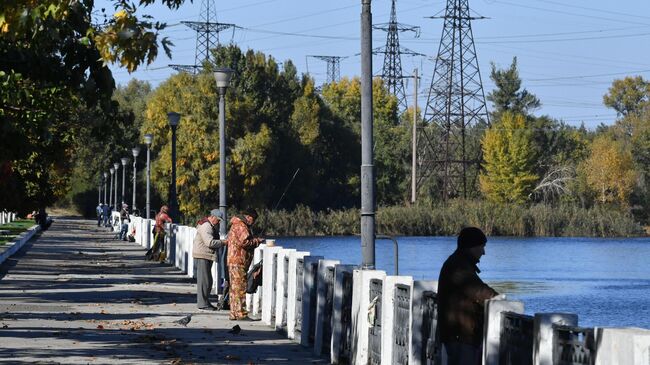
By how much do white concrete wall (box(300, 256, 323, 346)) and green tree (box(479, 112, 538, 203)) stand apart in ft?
309

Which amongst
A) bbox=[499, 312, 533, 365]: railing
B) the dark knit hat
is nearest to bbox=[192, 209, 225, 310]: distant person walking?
the dark knit hat

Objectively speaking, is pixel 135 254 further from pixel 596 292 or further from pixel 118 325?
pixel 118 325

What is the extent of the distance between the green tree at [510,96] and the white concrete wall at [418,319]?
125 metres

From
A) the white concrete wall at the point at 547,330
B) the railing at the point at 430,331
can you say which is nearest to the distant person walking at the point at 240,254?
the railing at the point at 430,331

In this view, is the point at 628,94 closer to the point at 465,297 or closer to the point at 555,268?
the point at 555,268

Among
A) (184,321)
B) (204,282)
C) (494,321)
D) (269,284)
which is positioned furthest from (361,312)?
(204,282)

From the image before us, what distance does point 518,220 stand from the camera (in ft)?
289

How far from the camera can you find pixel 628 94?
167 metres

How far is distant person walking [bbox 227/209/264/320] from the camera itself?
22734mm

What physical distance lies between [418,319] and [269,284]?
8.70 m

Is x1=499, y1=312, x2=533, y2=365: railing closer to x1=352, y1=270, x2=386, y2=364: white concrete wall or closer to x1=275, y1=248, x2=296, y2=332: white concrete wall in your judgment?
x1=352, y1=270, x2=386, y2=364: white concrete wall

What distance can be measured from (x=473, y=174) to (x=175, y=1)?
95.3 metres

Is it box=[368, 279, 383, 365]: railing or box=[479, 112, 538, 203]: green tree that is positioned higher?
box=[479, 112, 538, 203]: green tree

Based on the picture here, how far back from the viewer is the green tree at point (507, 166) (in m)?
114
